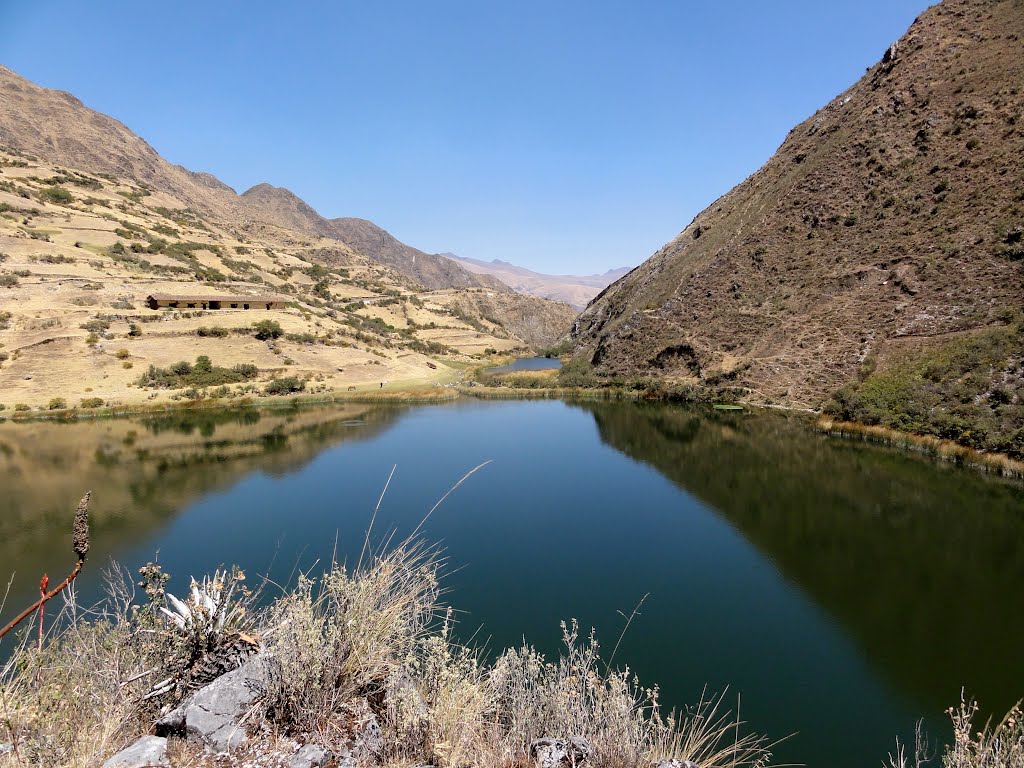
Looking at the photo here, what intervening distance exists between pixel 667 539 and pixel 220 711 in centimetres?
1485

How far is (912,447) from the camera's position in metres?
26.4

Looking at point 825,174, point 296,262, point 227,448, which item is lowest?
point 227,448

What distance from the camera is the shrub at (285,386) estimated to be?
4384 cm

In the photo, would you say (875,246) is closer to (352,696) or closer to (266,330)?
(352,696)

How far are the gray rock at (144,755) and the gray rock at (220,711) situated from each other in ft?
0.81

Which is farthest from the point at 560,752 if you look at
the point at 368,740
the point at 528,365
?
the point at 528,365

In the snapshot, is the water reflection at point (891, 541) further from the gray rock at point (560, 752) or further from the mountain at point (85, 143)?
the mountain at point (85, 143)

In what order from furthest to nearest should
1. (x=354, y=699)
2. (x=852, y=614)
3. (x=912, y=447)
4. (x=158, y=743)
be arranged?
(x=912, y=447), (x=852, y=614), (x=354, y=699), (x=158, y=743)

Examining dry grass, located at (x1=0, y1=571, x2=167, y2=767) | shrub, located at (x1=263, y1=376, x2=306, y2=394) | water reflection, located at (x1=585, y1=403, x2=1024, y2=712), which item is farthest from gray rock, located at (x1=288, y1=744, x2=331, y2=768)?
shrub, located at (x1=263, y1=376, x2=306, y2=394)

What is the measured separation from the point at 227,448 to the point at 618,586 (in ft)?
80.0

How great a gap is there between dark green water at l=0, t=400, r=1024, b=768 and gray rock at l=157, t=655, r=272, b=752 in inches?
280

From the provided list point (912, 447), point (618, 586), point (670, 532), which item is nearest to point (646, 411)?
point (912, 447)

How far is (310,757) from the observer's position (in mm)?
4523

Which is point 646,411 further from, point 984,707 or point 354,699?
point 354,699
